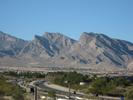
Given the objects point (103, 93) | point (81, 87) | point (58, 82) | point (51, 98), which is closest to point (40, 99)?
point (51, 98)

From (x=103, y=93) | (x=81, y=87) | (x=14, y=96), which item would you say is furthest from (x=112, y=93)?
(x=14, y=96)

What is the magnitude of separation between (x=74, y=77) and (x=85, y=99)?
77.4m

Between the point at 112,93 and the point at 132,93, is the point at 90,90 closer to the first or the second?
the point at 112,93

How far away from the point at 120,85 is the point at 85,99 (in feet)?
182

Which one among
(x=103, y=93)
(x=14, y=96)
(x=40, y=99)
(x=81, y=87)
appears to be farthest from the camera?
(x=81, y=87)

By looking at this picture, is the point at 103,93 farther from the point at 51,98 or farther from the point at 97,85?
the point at 51,98

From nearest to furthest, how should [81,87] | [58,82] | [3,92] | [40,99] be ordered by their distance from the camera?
[40,99] → [3,92] → [81,87] → [58,82]

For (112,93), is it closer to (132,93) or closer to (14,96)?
(132,93)

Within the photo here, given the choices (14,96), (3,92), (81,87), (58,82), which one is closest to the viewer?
(14,96)

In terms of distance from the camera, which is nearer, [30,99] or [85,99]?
[30,99]

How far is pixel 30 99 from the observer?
282ft

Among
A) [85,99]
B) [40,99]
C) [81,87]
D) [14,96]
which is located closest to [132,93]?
[85,99]

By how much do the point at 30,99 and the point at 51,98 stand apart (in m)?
5.53

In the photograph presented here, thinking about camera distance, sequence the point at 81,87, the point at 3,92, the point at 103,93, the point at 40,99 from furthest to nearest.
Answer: the point at 81,87, the point at 103,93, the point at 3,92, the point at 40,99
